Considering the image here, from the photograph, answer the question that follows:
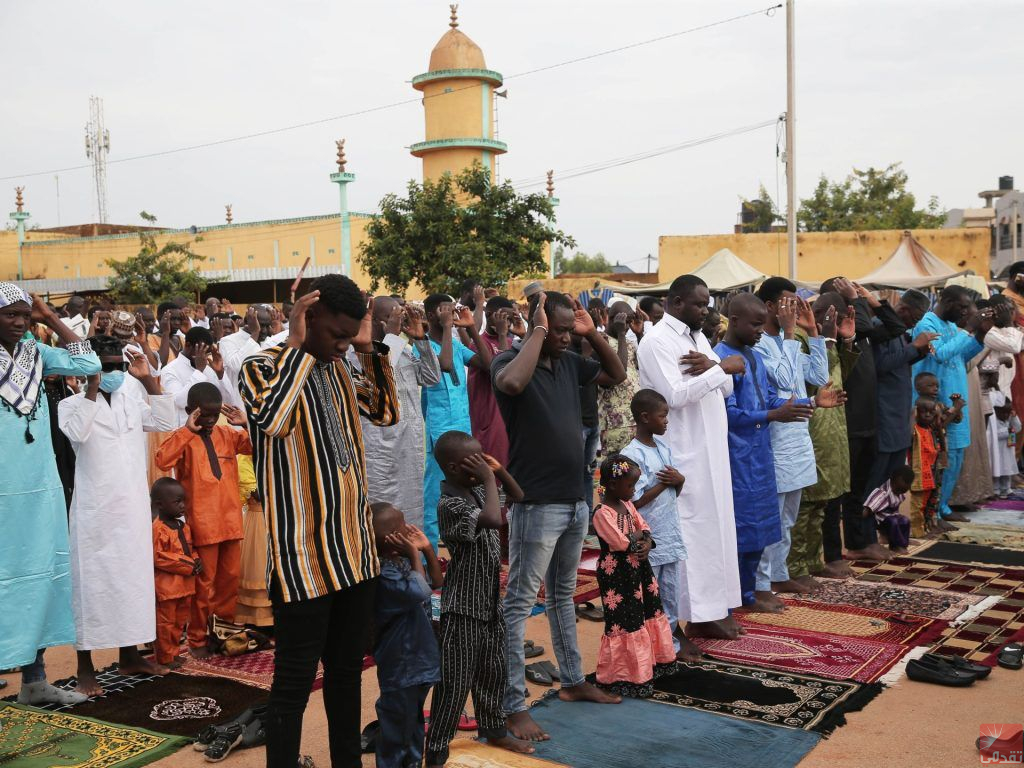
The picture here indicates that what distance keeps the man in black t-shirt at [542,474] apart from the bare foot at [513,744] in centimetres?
6

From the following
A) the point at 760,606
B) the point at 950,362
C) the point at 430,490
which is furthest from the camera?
the point at 950,362

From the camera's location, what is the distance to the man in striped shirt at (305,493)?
10.9 ft

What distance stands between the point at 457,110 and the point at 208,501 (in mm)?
25420

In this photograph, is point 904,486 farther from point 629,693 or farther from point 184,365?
point 184,365

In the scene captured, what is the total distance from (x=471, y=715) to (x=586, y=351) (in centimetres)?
356

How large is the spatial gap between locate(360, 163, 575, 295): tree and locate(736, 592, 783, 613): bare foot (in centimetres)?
1526

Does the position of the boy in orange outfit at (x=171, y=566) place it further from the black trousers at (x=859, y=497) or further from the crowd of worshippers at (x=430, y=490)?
the black trousers at (x=859, y=497)

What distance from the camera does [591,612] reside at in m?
6.42

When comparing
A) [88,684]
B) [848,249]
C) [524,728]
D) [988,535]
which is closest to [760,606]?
[524,728]

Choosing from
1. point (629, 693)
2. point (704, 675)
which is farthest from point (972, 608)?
point (629, 693)

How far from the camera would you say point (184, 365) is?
7113mm

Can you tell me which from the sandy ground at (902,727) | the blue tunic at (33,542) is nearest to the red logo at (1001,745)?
the sandy ground at (902,727)

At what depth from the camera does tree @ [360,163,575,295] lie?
70.7ft

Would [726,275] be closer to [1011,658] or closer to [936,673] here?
[1011,658]
